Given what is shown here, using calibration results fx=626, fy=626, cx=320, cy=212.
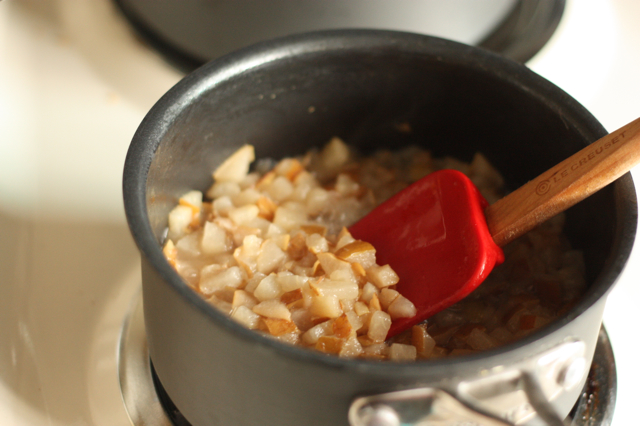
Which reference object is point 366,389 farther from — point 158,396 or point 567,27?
point 567,27

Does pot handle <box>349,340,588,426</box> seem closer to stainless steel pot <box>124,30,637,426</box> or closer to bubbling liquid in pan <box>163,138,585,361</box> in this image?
stainless steel pot <box>124,30,637,426</box>

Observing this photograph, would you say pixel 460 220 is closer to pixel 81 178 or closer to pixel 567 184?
pixel 567 184

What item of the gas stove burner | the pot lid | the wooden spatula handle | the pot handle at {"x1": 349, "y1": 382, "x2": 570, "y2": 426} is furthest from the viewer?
the pot lid

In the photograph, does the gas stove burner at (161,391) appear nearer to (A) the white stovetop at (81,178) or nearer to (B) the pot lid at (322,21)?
(A) the white stovetop at (81,178)

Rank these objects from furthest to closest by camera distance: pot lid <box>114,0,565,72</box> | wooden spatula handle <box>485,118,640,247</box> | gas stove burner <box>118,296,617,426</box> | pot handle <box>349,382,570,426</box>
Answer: pot lid <box>114,0,565,72</box> < gas stove burner <box>118,296,617,426</box> < wooden spatula handle <box>485,118,640,247</box> < pot handle <box>349,382,570,426</box>

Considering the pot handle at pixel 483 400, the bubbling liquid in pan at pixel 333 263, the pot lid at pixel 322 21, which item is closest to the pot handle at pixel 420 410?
the pot handle at pixel 483 400

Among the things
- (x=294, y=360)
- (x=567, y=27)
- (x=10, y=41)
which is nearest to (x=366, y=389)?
(x=294, y=360)

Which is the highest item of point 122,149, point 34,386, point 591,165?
point 591,165

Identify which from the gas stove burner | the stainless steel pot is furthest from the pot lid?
the gas stove burner
